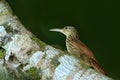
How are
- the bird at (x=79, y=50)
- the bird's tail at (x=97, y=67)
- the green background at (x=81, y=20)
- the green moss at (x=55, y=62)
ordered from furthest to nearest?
1. the green background at (x=81, y=20)
2. the bird at (x=79, y=50)
3. the bird's tail at (x=97, y=67)
4. the green moss at (x=55, y=62)

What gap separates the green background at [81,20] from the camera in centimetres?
584

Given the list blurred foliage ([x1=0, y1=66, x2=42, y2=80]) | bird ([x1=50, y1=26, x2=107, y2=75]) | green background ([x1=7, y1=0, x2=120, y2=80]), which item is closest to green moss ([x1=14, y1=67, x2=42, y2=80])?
blurred foliage ([x1=0, y1=66, x2=42, y2=80])

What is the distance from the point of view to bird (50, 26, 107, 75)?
4.45 metres

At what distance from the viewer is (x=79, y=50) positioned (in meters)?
4.75

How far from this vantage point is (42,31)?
602 cm

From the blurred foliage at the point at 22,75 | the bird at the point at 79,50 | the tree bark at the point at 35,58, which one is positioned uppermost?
the tree bark at the point at 35,58

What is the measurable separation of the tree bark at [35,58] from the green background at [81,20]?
1.74 metres

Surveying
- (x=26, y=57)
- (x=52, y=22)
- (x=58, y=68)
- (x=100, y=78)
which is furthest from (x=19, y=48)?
(x=52, y=22)

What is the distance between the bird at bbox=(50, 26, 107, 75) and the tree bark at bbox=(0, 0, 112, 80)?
20.1 inches

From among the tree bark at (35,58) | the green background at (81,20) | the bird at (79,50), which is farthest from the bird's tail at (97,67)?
the green background at (81,20)

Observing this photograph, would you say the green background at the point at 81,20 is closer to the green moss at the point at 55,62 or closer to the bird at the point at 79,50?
the bird at the point at 79,50

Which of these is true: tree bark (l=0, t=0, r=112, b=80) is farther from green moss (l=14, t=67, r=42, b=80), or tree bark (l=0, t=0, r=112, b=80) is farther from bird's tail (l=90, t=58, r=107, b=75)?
bird's tail (l=90, t=58, r=107, b=75)

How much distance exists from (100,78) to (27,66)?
57 cm

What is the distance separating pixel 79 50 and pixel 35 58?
972mm
